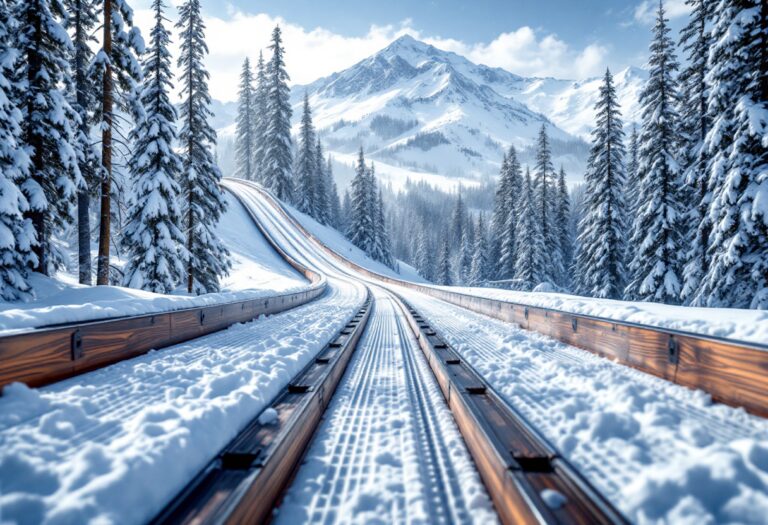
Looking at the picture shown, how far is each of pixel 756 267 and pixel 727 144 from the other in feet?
15.6

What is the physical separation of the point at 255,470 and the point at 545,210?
37123 mm

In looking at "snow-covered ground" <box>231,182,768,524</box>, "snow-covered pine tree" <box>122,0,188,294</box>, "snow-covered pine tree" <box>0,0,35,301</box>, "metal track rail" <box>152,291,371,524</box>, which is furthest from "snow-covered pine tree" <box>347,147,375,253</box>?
"metal track rail" <box>152,291,371,524</box>

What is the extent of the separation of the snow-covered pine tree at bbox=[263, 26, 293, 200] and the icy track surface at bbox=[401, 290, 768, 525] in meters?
49.8

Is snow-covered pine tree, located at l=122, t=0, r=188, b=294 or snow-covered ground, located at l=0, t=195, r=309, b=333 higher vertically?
snow-covered pine tree, located at l=122, t=0, r=188, b=294

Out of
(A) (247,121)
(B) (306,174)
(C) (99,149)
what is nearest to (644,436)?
(C) (99,149)

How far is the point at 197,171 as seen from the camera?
16.9 meters

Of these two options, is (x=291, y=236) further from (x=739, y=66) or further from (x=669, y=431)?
(x=669, y=431)

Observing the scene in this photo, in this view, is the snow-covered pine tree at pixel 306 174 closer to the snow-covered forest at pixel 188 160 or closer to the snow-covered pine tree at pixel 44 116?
the snow-covered forest at pixel 188 160

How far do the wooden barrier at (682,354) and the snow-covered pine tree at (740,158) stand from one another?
10.6m

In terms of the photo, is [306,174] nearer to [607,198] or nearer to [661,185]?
[607,198]

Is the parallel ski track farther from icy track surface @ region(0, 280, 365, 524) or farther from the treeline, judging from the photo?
the treeline

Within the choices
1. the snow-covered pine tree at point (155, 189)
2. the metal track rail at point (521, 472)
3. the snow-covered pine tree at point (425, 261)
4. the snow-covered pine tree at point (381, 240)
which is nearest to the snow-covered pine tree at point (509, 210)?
the snow-covered pine tree at point (381, 240)

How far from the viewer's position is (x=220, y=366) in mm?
3543

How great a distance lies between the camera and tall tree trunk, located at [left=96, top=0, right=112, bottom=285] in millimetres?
11938
